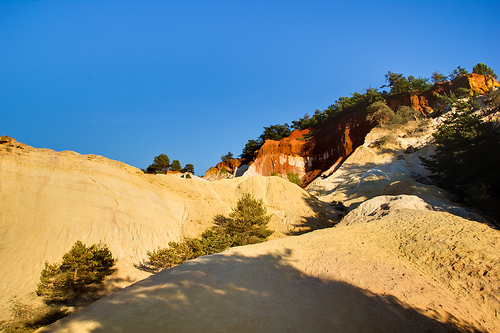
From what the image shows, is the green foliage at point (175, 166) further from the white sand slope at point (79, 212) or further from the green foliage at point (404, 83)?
the green foliage at point (404, 83)

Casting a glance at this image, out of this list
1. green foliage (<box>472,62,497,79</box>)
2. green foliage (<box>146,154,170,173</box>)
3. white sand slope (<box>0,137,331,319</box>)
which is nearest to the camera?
white sand slope (<box>0,137,331,319</box>)

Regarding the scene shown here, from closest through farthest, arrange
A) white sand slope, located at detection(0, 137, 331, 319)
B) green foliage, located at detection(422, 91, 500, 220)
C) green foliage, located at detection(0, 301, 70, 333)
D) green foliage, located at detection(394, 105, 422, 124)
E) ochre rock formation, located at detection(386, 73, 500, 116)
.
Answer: green foliage, located at detection(0, 301, 70, 333) → white sand slope, located at detection(0, 137, 331, 319) → green foliage, located at detection(422, 91, 500, 220) → ochre rock formation, located at detection(386, 73, 500, 116) → green foliage, located at detection(394, 105, 422, 124)

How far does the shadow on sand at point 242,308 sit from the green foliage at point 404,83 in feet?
144

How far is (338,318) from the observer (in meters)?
5.15

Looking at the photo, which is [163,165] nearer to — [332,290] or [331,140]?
[331,140]

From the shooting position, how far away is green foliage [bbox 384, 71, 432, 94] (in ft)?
134

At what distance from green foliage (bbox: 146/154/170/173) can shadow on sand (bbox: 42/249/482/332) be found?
143 ft

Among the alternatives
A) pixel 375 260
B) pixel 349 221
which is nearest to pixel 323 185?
pixel 349 221

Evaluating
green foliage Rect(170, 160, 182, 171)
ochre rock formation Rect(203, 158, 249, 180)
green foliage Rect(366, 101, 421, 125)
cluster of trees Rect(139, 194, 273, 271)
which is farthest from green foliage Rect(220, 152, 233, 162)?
cluster of trees Rect(139, 194, 273, 271)

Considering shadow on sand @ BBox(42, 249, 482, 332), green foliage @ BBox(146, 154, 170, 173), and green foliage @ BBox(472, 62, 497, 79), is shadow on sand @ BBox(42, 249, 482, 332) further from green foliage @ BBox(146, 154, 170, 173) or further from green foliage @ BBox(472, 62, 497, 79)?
green foliage @ BBox(472, 62, 497, 79)

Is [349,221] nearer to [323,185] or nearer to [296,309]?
[296,309]

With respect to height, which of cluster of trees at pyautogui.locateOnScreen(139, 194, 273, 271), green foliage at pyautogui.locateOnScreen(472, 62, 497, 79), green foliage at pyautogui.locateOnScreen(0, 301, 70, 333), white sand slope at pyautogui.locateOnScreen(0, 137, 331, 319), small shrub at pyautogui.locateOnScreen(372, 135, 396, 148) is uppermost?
green foliage at pyautogui.locateOnScreen(472, 62, 497, 79)

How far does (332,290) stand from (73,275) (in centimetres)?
1010

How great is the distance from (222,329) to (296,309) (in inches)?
68.4
